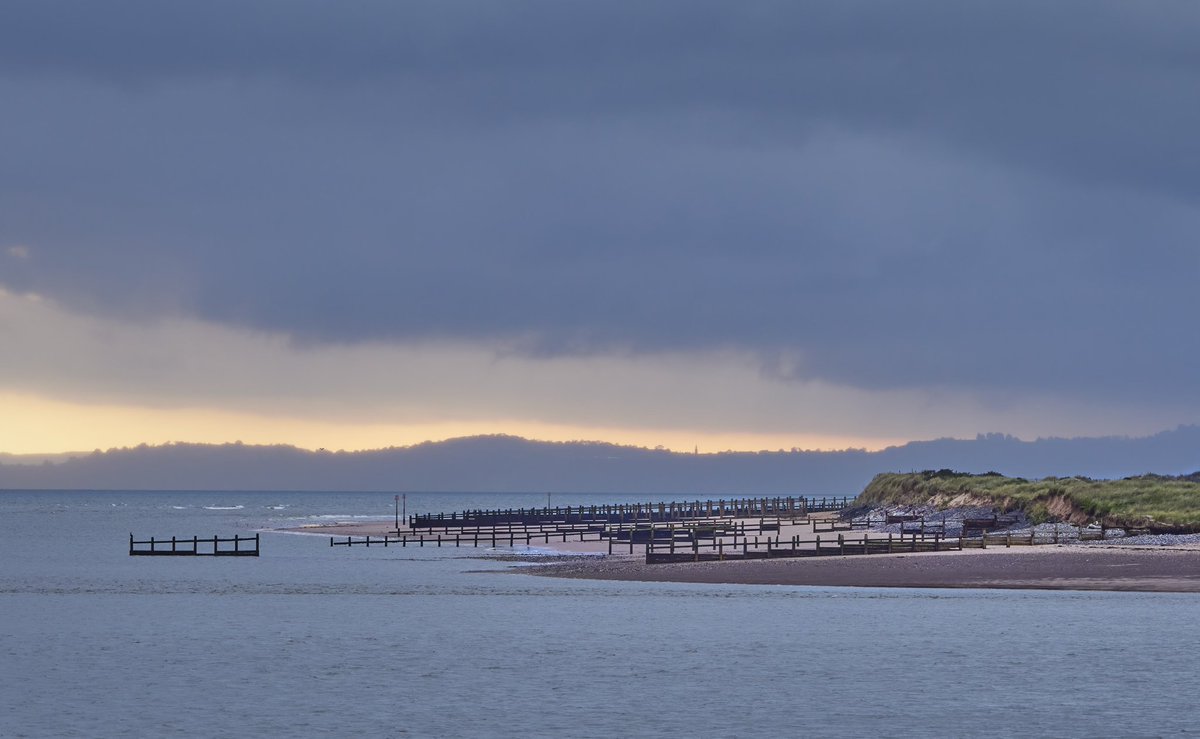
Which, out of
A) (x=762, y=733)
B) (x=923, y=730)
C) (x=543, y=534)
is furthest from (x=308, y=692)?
(x=543, y=534)

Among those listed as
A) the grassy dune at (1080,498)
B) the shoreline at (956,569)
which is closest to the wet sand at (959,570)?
the shoreline at (956,569)

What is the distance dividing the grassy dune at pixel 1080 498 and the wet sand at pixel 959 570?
12.5 meters

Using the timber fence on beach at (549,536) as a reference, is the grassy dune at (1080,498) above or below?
above

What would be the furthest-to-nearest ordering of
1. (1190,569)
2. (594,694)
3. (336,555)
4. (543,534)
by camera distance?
(543,534) → (336,555) → (1190,569) → (594,694)

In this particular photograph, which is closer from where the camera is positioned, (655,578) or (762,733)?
(762,733)

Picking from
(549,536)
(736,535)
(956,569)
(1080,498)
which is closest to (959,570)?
(956,569)

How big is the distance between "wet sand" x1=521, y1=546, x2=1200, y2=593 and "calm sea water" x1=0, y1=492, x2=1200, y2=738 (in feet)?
8.88

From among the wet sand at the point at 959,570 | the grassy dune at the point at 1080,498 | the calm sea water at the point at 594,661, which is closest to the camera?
the calm sea water at the point at 594,661

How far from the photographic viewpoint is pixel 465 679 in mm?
37688

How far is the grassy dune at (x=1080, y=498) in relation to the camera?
282ft

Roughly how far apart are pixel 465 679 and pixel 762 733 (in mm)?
10729

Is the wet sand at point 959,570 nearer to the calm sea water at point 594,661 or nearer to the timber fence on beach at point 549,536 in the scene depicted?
the calm sea water at point 594,661

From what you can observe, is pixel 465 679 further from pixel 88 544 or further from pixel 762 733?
pixel 88 544

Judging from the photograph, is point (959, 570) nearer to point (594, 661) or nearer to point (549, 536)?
point (594, 661)
